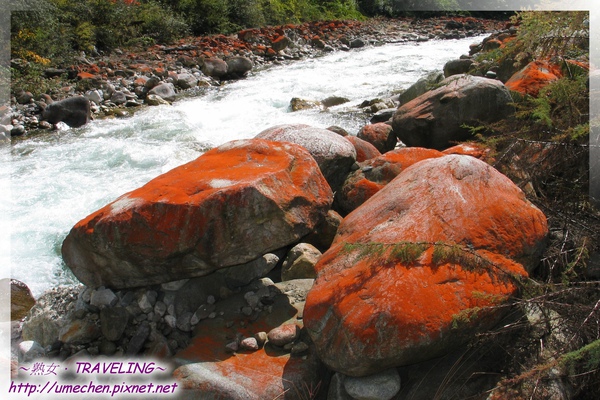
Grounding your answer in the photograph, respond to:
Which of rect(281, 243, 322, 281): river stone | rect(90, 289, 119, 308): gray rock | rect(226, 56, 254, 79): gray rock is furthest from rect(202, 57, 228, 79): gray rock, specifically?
rect(90, 289, 119, 308): gray rock

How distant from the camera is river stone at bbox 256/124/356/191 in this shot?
187 inches

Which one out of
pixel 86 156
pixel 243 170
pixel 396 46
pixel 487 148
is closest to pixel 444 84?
pixel 487 148

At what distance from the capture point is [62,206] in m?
6.01

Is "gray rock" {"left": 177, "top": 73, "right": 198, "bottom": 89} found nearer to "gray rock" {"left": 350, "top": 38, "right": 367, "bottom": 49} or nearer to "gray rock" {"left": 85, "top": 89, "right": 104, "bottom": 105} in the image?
"gray rock" {"left": 85, "top": 89, "right": 104, "bottom": 105}

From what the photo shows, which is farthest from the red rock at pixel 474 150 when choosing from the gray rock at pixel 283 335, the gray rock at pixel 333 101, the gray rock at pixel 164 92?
the gray rock at pixel 164 92

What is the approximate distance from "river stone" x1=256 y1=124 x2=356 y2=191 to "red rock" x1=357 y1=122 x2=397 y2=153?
133cm

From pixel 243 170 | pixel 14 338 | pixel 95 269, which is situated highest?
pixel 243 170

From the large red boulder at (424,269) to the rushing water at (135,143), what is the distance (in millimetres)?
3119

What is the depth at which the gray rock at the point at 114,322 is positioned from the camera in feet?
10.9

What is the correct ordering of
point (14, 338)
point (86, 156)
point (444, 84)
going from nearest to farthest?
1. point (14, 338)
2. point (444, 84)
3. point (86, 156)

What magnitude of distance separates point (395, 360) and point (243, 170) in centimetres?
171

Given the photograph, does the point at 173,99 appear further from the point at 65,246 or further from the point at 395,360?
the point at 395,360

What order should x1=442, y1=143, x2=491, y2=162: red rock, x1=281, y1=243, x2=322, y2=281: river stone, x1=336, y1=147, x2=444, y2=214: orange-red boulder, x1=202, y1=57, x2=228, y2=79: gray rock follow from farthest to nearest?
x1=202, y1=57, x2=228, y2=79: gray rock < x1=336, y1=147, x2=444, y2=214: orange-red boulder < x1=442, y1=143, x2=491, y2=162: red rock < x1=281, y1=243, x2=322, y2=281: river stone

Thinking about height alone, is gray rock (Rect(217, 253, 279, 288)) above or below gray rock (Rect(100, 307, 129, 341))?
above
